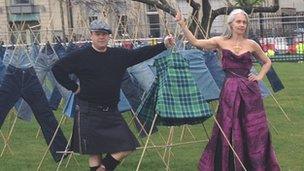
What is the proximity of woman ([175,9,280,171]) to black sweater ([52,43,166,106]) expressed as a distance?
0.83 metres

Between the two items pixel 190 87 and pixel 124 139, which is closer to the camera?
pixel 124 139

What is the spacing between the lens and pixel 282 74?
2164 centimetres

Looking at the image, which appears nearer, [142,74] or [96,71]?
[96,71]

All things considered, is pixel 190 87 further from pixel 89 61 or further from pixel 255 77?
pixel 89 61

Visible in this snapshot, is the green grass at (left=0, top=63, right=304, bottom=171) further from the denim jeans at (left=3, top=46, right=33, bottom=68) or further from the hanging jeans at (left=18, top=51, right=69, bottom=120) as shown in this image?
the denim jeans at (left=3, top=46, right=33, bottom=68)

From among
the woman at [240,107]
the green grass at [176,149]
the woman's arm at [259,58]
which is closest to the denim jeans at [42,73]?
the green grass at [176,149]

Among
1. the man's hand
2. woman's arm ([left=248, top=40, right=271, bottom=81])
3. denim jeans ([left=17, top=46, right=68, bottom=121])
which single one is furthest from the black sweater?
denim jeans ([left=17, top=46, right=68, bottom=121])

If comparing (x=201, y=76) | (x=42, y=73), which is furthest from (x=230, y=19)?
(x=42, y=73)

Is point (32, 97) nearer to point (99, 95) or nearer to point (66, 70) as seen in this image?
point (66, 70)

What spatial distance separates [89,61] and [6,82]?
248 centimetres

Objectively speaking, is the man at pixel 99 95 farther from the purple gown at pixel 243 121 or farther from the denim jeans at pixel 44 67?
the denim jeans at pixel 44 67

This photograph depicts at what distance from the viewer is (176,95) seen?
683 cm

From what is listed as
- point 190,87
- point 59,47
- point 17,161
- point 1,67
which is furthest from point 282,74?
point 190,87

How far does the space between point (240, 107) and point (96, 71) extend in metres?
1.54
